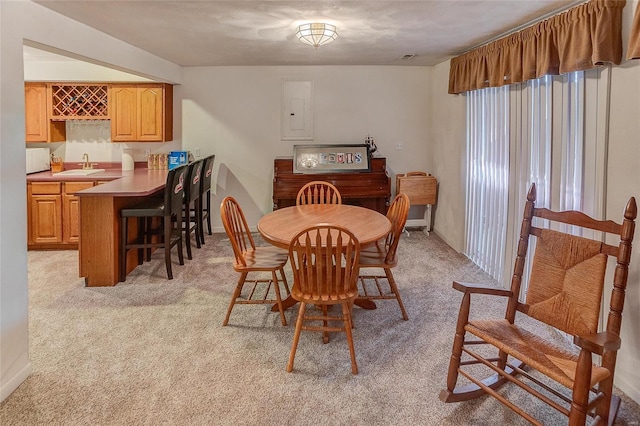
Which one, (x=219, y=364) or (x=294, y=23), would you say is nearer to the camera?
(x=219, y=364)

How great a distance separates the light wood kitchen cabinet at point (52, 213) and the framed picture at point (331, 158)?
7.92 feet

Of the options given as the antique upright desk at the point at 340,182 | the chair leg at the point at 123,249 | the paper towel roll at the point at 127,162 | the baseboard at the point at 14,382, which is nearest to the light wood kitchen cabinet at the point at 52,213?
the paper towel roll at the point at 127,162

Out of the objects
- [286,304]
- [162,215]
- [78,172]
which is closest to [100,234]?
[162,215]

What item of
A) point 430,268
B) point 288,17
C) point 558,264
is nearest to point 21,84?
point 288,17

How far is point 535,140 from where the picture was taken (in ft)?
11.0

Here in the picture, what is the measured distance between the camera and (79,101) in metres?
5.36

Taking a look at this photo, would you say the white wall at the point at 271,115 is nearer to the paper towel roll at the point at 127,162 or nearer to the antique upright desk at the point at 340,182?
the antique upright desk at the point at 340,182

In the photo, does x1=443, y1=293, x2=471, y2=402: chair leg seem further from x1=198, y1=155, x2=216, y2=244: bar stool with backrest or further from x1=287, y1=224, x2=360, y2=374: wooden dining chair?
x1=198, y1=155, x2=216, y2=244: bar stool with backrest

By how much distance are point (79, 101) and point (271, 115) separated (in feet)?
7.62

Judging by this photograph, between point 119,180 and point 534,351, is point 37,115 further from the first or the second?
point 534,351

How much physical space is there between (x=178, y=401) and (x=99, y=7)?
2473mm

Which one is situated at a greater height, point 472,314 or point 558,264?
point 558,264

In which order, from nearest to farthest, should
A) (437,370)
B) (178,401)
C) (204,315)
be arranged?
(178,401)
(437,370)
(204,315)

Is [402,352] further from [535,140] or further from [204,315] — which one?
[535,140]
